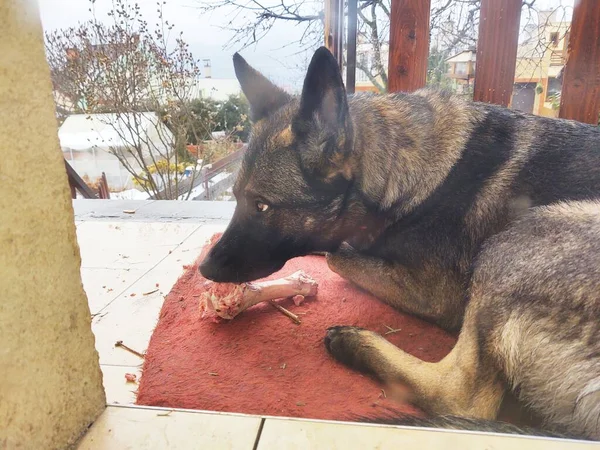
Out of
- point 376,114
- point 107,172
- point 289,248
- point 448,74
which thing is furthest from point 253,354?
point 107,172

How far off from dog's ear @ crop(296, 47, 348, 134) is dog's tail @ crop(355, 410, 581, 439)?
96 cm

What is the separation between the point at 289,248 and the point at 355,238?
31 cm

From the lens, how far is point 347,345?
149 centimetres

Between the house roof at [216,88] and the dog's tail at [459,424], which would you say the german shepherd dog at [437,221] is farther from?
the dog's tail at [459,424]

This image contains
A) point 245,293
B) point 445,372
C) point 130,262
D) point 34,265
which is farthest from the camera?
point 130,262

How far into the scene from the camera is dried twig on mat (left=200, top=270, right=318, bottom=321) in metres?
1.70

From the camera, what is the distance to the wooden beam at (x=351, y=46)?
1965 millimetres

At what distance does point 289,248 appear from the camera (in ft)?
5.55

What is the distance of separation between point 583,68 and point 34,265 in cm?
231

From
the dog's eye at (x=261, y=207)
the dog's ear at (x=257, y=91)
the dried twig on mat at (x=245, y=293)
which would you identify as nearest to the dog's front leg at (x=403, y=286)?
the dried twig on mat at (x=245, y=293)

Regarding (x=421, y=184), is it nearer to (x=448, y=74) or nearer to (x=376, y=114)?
(x=376, y=114)

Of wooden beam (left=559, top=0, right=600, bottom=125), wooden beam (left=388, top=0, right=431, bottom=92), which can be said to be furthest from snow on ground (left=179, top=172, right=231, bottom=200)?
wooden beam (left=559, top=0, right=600, bottom=125)

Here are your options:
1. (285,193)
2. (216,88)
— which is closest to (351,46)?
(216,88)

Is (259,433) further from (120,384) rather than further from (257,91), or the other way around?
(257,91)
